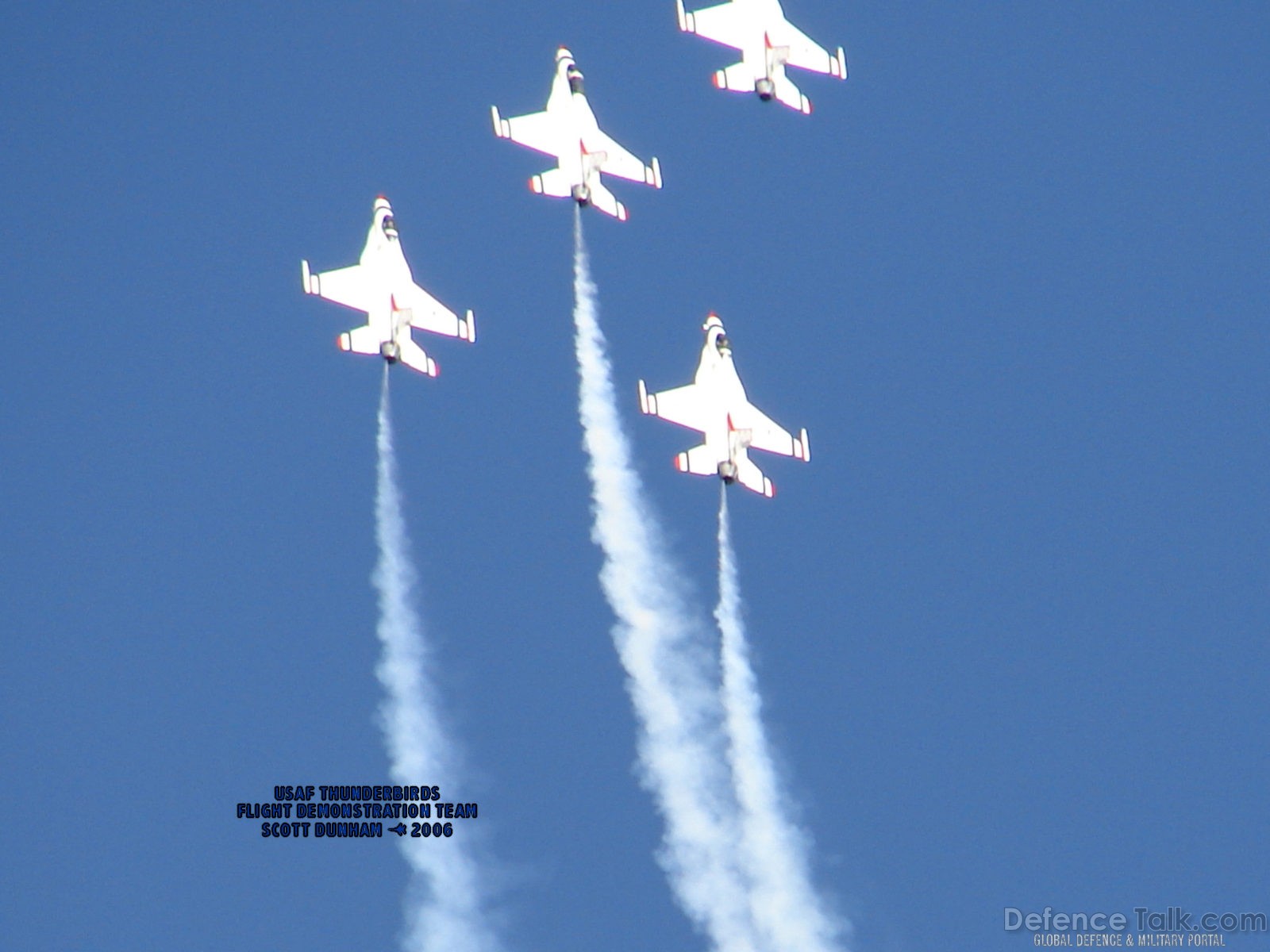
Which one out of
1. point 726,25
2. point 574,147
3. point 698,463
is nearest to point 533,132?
point 574,147

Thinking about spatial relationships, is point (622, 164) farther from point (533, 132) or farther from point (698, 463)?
point (698, 463)

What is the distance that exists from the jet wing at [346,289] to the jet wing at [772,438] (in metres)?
11.6

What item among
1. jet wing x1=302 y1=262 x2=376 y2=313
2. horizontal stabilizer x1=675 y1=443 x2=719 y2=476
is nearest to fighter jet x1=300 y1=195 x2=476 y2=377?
jet wing x1=302 y1=262 x2=376 y2=313

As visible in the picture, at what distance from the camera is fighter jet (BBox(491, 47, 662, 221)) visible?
107m

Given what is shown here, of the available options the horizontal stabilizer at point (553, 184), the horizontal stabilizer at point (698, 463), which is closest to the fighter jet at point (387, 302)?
the horizontal stabilizer at point (553, 184)

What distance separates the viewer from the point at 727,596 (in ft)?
344

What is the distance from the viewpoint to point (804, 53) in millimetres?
112125

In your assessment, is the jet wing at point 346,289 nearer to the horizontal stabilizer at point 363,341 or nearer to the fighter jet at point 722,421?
the horizontal stabilizer at point 363,341

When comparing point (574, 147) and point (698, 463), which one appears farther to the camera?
point (574, 147)

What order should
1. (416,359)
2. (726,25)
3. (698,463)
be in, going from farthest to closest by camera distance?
(726,25), (416,359), (698,463)

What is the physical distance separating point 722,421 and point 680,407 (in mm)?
1473

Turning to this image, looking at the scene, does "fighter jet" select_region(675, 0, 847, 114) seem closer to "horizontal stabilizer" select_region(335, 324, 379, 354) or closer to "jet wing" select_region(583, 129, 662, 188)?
"jet wing" select_region(583, 129, 662, 188)

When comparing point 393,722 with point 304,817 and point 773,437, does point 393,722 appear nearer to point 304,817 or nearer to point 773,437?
point 304,817

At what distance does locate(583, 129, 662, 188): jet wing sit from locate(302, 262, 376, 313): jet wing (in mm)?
7945
